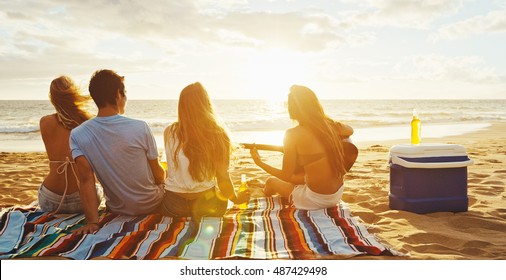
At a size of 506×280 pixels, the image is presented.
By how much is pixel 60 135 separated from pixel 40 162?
5.38 metres

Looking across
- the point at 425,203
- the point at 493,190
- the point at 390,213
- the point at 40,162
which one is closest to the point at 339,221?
the point at 390,213

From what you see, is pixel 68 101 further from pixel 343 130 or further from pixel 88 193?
pixel 343 130

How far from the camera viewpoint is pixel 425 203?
434 cm

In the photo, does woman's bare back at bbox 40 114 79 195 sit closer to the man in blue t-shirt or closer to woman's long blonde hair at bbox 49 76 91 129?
woman's long blonde hair at bbox 49 76 91 129

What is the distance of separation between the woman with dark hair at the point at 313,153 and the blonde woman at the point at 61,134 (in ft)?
6.12

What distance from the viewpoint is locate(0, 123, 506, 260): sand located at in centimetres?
344

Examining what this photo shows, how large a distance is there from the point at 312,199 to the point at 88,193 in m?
2.02

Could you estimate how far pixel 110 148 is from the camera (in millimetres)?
3729

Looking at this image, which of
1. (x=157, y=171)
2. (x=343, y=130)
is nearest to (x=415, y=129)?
(x=343, y=130)

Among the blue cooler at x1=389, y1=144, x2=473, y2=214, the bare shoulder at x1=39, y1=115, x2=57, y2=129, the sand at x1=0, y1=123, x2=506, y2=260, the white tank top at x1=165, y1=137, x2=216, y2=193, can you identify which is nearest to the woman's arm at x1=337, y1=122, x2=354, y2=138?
the blue cooler at x1=389, y1=144, x2=473, y2=214

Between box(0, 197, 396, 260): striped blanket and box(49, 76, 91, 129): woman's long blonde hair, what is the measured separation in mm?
896

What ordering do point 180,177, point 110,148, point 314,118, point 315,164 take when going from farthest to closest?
point 315,164
point 314,118
point 180,177
point 110,148

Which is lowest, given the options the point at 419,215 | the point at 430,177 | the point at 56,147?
the point at 419,215
